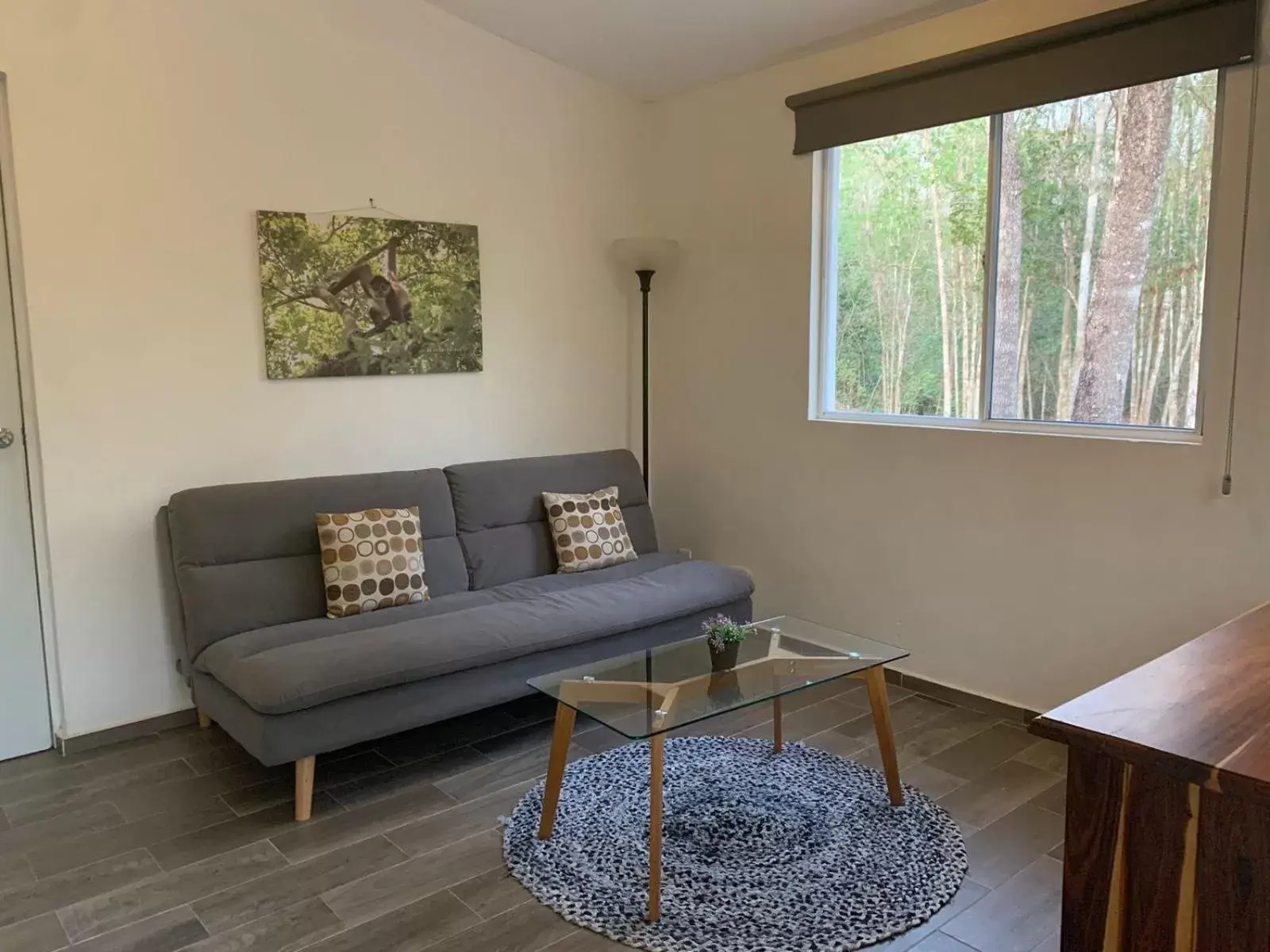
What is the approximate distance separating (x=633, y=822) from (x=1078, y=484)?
5.91 feet

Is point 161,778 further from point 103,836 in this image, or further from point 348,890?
point 348,890

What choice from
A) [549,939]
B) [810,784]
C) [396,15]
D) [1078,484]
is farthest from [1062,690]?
[396,15]

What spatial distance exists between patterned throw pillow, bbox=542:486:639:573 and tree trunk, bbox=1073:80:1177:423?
179 centimetres

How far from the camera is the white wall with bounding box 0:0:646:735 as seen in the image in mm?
3020

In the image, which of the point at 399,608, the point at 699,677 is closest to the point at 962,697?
the point at 699,677

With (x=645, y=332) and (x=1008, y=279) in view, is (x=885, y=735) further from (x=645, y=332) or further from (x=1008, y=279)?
(x=645, y=332)

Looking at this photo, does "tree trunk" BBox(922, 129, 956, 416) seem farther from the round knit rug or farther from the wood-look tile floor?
the round knit rug

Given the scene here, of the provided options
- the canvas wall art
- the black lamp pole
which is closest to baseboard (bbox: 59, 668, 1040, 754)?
the canvas wall art

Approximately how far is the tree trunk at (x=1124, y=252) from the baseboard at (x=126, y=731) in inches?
129

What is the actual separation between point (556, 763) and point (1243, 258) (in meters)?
2.39

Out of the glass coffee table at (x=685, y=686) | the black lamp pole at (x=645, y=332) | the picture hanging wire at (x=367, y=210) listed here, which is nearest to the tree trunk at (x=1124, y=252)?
the glass coffee table at (x=685, y=686)

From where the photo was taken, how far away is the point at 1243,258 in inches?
107

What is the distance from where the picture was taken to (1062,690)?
3207 millimetres

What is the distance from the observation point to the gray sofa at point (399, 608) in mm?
2684
